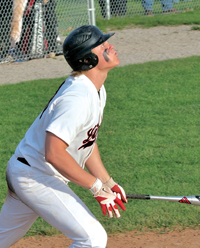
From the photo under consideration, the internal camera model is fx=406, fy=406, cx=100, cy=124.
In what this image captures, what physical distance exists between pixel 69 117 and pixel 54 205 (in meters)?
0.60

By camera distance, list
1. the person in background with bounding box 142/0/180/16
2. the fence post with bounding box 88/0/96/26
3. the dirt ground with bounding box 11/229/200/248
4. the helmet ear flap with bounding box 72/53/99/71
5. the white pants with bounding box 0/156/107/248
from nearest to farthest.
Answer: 1. the white pants with bounding box 0/156/107/248
2. the helmet ear flap with bounding box 72/53/99/71
3. the dirt ground with bounding box 11/229/200/248
4. the fence post with bounding box 88/0/96/26
5. the person in background with bounding box 142/0/180/16

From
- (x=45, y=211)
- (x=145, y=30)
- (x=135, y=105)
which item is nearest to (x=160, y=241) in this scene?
(x=45, y=211)

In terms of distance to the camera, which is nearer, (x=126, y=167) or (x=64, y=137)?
(x=64, y=137)

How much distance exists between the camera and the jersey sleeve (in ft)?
7.97

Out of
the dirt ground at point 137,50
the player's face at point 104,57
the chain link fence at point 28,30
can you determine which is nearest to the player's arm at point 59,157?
the player's face at point 104,57

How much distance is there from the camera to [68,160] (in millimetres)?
2463

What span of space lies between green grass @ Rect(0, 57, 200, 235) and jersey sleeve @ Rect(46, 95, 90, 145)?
1693 millimetres

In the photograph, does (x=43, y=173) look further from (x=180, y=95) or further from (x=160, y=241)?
(x=180, y=95)

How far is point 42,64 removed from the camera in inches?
391

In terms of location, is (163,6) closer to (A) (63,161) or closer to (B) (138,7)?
(B) (138,7)

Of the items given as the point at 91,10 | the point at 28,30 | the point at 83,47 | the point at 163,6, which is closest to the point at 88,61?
the point at 83,47

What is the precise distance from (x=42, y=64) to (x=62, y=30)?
1.53 metres

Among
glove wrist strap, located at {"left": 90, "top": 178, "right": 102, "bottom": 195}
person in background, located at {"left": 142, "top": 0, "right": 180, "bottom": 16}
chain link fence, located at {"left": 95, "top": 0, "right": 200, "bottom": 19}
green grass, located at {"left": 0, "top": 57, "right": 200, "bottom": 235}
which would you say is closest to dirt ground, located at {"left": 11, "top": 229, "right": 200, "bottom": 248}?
green grass, located at {"left": 0, "top": 57, "right": 200, "bottom": 235}

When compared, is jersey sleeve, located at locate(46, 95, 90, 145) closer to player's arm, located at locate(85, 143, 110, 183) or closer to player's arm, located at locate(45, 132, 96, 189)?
player's arm, located at locate(45, 132, 96, 189)
